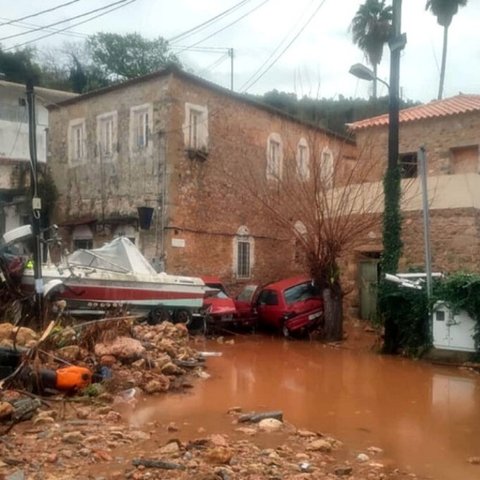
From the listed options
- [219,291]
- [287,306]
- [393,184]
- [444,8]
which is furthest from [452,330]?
[444,8]

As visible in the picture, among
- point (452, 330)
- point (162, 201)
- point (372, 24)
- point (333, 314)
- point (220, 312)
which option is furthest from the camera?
point (372, 24)

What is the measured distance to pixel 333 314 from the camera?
17.9 meters

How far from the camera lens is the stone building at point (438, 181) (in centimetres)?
1802

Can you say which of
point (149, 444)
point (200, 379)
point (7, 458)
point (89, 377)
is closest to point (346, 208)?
point (200, 379)

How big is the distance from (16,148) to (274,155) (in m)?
15.5

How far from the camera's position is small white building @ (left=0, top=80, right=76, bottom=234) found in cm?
2506

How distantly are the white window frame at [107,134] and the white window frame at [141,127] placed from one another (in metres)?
0.96

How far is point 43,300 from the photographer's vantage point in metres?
12.7

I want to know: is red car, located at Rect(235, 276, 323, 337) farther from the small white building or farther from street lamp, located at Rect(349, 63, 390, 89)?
the small white building

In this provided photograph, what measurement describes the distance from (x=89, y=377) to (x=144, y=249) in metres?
11.5

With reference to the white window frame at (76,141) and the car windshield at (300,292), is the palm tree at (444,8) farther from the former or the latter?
the car windshield at (300,292)

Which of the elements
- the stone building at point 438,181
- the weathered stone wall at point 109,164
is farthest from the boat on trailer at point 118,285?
the stone building at point 438,181

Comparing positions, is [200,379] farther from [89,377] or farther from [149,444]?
[149,444]

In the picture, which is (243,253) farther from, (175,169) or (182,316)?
(182,316)
